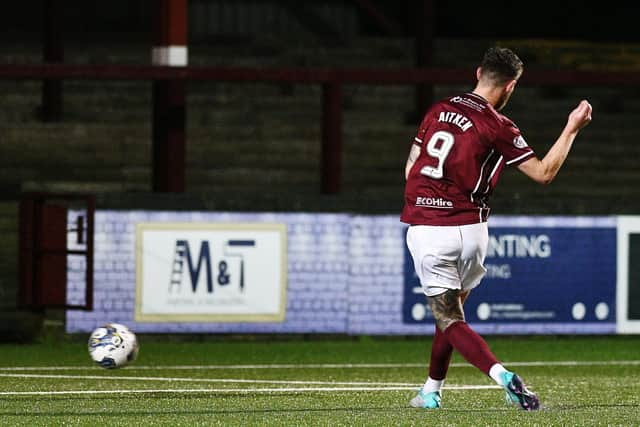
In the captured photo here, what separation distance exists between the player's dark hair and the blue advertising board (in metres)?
6.90

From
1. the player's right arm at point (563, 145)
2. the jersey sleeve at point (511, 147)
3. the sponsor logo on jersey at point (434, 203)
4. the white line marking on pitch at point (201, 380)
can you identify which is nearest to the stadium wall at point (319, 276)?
the white line marking on pitch at point (201, 380)

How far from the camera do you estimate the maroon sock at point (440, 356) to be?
8.59 meters

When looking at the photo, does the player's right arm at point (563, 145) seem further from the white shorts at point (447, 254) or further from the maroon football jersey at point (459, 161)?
the white shorts at point (447, 254)

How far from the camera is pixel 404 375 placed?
12.1 metres

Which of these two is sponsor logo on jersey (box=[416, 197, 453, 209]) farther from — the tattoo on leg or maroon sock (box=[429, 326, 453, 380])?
maroon sock (box=[429, 326, 453, 380])

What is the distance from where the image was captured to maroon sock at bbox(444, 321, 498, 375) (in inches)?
320

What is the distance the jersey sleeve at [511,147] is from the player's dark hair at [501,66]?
255 millimetres

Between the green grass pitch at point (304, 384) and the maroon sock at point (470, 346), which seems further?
the maroon sock at point (470, 346)

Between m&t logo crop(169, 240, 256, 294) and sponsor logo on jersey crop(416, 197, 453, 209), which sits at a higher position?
sponsor logo on jersey crop(416, 197, 453, 209)

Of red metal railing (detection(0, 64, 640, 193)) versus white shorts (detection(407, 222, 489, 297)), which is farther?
red metal railing (detection(0, 64, 640, 193))

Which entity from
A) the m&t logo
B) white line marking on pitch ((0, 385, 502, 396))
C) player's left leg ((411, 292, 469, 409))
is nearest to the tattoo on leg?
player's left leg ((411, 292, 469, 409))

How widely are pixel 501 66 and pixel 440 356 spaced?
1.54 m

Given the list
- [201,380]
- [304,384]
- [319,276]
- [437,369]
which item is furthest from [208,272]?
[437,369]

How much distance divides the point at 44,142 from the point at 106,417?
14940mm
